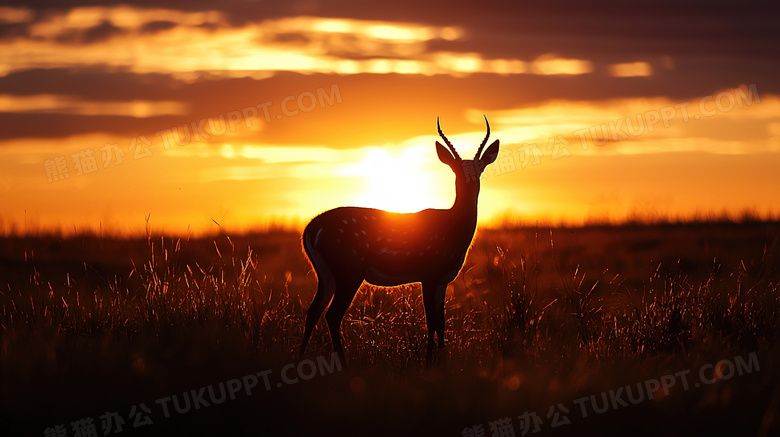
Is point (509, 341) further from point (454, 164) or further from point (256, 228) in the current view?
point (256, 228)

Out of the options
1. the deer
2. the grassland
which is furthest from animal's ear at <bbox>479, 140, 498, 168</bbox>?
the grassland

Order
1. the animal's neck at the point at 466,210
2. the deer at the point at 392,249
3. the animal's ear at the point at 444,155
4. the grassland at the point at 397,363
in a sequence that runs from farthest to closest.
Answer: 1. the animal's ear at the point at 444,155
2. the animal's neck at the point at 466,210
3. the deer at the point at 392,249
4. the grassland at the point at 397,363

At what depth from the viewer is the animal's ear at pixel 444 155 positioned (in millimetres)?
7918

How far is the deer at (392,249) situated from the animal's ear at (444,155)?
56 millimetres

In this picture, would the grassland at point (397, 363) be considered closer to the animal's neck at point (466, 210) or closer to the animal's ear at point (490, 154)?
the animal's neck at point (466, 210)

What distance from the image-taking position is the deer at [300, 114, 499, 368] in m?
7.56

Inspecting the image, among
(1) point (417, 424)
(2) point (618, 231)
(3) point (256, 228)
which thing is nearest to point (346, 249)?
(1) point (417, 424)

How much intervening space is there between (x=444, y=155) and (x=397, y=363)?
6.30 feet

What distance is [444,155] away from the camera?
26.0 ft

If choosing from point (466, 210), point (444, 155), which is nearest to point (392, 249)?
point (466, 210)

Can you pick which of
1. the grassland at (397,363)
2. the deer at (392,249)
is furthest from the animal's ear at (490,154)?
the grassland at (397,363)

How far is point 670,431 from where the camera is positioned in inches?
255

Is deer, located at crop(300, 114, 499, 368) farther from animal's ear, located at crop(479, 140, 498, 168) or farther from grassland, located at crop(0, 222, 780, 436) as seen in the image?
grassland, located at crop(0, 222, 780, 436)

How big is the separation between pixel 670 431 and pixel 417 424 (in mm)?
1883
